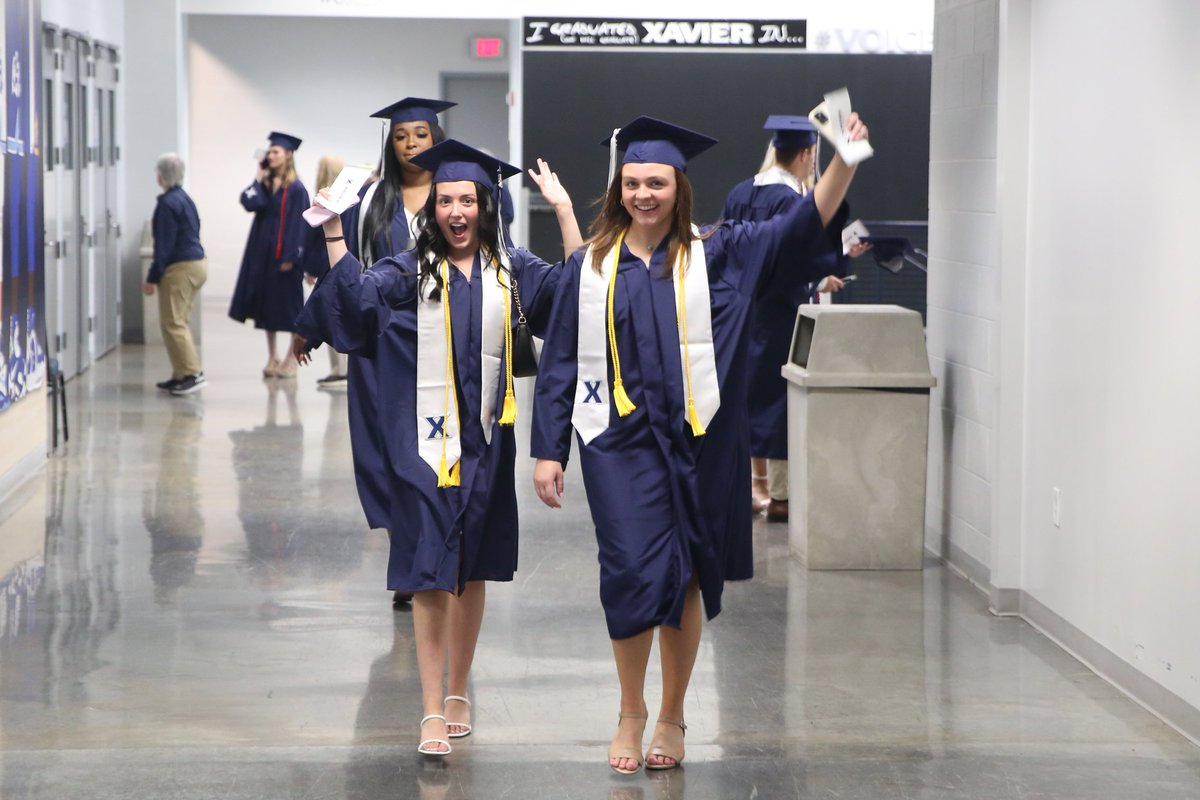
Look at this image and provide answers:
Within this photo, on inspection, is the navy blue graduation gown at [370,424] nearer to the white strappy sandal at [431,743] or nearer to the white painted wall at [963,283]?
the white strappy sandal at [431,743]

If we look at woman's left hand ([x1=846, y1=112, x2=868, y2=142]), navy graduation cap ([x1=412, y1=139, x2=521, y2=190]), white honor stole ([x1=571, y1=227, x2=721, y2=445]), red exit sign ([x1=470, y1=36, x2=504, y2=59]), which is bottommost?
white honor stole ([x1=571, y1=227, x2=721, y2=445])

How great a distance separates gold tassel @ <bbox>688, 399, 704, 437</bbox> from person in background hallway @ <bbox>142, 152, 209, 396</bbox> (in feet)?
26.6

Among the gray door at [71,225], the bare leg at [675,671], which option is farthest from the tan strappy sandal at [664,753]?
the gray door at [71,225]

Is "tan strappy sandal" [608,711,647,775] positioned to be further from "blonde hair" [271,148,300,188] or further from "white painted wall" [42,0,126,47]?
"white painted wall" [42,0,126,47]

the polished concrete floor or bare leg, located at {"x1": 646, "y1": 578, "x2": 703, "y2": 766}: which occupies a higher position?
bare leg, located at {"x1": 646, "y1": 578, "x2": 703, "y2": 766}

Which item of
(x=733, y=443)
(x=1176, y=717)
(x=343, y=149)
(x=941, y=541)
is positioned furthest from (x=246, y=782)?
(x=343, y=149)

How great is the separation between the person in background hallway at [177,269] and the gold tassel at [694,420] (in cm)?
812

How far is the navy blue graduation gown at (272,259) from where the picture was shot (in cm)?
1220

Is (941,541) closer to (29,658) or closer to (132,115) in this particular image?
(29,658)

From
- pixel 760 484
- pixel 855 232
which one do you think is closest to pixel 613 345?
pixel 855 232

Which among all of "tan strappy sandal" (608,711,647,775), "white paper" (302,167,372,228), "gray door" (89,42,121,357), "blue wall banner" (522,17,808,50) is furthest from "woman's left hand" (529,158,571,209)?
"blue wall banner" (522,17,808,50)

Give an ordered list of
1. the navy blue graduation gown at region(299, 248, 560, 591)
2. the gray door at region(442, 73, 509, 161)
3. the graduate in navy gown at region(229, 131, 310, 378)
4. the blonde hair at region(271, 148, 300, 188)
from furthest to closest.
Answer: the gray door at region(442, 73, 509, 161), the graduate in navy gown at region(229, 131, 310, 378), the blonde hair at region(271, 148, 300, 188), the navy blue graduation gown at region(299, 248, 560, 591)

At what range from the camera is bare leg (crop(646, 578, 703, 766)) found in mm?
4035

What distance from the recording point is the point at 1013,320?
223 inches
